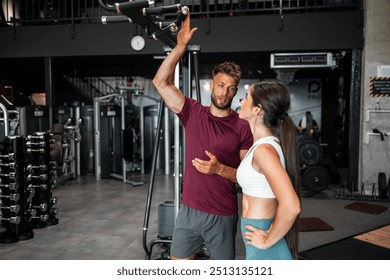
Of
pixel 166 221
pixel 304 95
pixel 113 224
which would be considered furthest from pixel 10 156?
pixel 304 95

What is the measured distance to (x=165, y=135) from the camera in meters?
8.34

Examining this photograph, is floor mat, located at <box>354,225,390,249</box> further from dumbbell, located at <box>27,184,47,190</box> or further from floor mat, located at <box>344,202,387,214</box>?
dumbbell, located at <box>27,184,47,190</box>

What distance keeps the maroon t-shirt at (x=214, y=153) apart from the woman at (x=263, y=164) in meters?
0.47

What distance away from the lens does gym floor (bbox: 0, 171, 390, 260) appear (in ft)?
12.1

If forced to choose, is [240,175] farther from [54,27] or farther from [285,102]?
[54,27]

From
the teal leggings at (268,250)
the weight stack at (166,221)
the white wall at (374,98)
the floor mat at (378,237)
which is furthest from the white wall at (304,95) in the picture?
the teal leggings at (268,250)

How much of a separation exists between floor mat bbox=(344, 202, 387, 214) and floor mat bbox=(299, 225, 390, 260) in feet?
4.36

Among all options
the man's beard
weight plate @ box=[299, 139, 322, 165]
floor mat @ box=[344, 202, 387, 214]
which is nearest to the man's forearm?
the man's beard

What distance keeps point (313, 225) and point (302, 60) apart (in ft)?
10.2

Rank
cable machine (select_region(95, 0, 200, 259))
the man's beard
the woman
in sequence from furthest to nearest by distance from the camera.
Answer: the man's beard
cable machine (select_region(95, 0, 200, 259))
the woman

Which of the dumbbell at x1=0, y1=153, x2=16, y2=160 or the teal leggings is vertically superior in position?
the dumbbell at x1=0, y1=153, x2=16, y2=160

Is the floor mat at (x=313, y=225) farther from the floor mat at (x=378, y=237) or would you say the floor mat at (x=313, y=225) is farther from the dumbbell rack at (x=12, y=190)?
the dumbbell rack at (x=12, y=190)

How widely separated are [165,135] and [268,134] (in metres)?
6.90

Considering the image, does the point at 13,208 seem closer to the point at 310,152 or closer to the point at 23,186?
the point at 23,186
